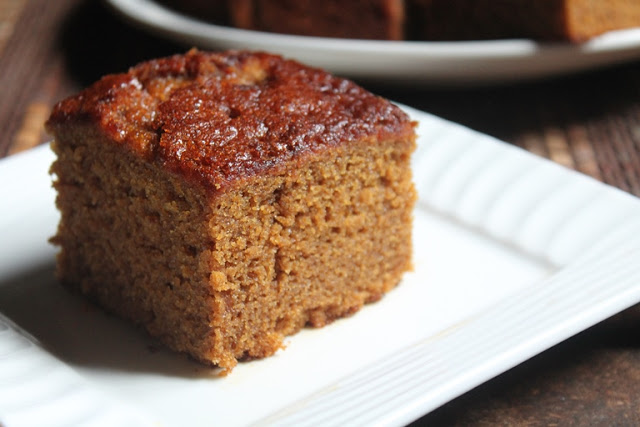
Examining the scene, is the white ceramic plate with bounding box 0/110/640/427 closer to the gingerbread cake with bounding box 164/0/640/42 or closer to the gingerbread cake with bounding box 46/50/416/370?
the gingerbread cake with bounding box 46/50/416/370

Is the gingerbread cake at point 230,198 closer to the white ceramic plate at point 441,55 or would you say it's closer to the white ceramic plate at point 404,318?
the white ceramic plate at point 404,318

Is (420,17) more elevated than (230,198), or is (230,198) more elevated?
(230,198)

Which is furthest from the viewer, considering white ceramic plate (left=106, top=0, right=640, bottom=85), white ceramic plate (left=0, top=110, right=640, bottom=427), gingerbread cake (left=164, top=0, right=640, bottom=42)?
gingerbread cake (left=164, top=0, right=640, bottom=42)

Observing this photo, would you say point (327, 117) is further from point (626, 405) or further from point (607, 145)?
point (607, 145)

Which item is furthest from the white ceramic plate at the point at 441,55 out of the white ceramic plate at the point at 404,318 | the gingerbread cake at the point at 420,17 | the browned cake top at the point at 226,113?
the browned cake top at the point at 226,113

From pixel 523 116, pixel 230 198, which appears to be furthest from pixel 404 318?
pixel 523 116

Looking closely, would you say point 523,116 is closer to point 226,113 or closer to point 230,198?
point 226,113

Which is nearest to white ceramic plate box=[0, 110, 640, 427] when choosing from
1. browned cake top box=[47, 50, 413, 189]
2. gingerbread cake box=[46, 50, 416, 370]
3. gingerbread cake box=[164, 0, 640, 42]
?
gingerbread cake box=[46, 50, 416, 370]

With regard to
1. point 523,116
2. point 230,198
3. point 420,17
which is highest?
point 230,198
